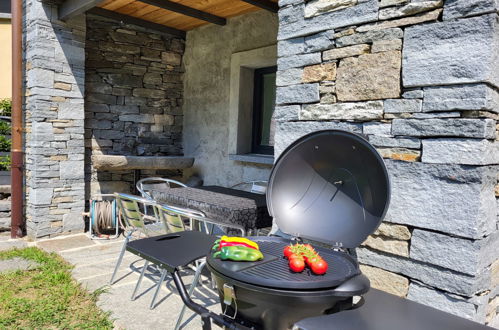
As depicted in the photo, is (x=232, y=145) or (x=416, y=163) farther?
(x=232, y=145)

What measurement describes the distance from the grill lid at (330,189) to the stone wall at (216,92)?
8.40 feet

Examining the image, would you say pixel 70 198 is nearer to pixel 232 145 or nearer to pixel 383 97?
pixel 232 145

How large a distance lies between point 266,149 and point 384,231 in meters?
3.19

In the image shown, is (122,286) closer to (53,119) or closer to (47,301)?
(47,301)

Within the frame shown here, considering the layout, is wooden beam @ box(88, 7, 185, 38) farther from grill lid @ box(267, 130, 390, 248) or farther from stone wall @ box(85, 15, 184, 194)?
grill lid @ box(267, 130, 390, 248)

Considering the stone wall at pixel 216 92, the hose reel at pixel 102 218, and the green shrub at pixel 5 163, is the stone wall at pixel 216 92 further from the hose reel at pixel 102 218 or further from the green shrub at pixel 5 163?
the green shrub at pixel 5 163

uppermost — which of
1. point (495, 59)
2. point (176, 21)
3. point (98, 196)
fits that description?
point (176, 21)

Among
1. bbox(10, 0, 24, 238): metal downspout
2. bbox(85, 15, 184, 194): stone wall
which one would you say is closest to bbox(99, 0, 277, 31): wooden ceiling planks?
bbox(85, 15, 184, 194): stone wall

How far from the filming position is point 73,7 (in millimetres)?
4281

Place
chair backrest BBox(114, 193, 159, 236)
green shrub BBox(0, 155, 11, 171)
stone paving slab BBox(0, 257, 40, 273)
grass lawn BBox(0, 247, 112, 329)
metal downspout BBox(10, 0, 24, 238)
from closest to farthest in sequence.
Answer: grass lawn BBox(0, 247, 112, 329)
chair backrest BBox(114, 193, 159, 236)
stone paving slab BBox(0, 257, 40, 273)
metal downspout BBox(10, 0, 24, 238)
green shrub BBox(0, 155, 11, 171)

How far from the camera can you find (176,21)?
529 cm

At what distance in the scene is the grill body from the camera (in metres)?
1.32

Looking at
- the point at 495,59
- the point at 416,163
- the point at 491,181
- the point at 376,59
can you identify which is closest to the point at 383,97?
the point at 376,59

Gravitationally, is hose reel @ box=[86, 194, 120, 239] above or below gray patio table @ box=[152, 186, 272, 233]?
below
